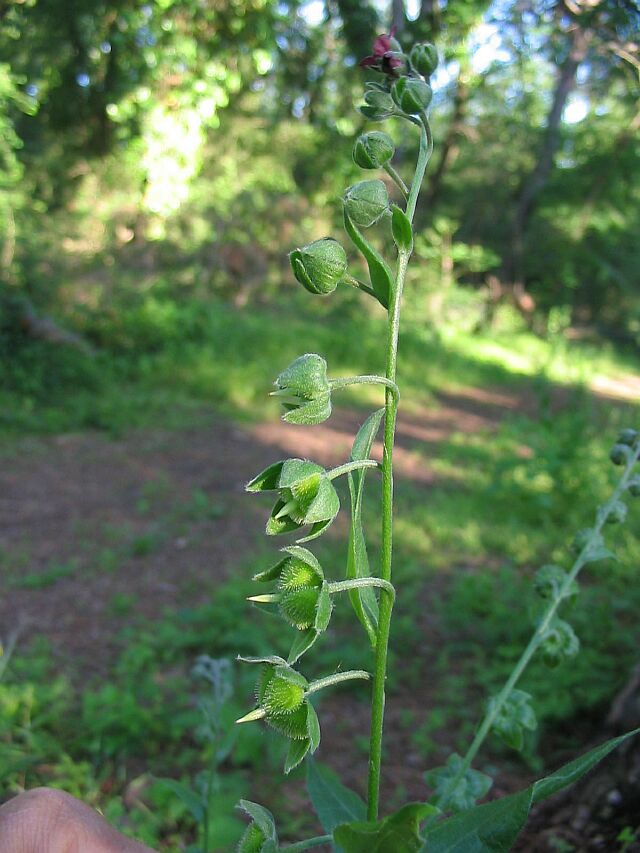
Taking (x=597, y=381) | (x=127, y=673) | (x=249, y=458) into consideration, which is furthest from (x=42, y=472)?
(x=597, y=381)

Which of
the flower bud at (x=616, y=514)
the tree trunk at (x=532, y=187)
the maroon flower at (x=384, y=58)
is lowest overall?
the flower bud at (x=616, y=514)

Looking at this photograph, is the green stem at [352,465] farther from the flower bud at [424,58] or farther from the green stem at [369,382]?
the flower bud at [424,58]

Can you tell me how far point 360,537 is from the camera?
2.81ft

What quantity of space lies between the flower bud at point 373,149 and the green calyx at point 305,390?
0.76 ft

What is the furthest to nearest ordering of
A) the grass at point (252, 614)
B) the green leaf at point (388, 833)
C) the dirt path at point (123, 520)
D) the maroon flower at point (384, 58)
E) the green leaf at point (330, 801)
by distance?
the dirt path at point (123, 520) → the grass at point (252, 614) → the green leaf at point (330, 801) → the maroon flower at point (384, 58) → the green leaf at point (388, 833)

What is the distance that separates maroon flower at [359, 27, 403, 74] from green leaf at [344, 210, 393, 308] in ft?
0.74

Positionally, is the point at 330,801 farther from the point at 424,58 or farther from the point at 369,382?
the point at 424,58

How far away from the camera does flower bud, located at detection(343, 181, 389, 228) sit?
2.75 feet

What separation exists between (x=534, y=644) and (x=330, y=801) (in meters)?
0.36

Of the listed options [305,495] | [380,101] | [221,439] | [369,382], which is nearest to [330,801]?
[305,495]

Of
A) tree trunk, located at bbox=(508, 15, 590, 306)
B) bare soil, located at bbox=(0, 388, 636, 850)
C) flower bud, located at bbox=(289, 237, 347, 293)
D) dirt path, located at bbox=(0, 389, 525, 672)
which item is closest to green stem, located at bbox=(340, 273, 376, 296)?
flower bud, located at bbox=(289, 237, 347, 293)

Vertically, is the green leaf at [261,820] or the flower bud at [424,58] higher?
the flower bud at [424,58]

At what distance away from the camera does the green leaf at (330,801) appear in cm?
102

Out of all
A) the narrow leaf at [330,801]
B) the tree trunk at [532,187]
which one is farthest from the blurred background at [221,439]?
the tree trunk at [532,187]
